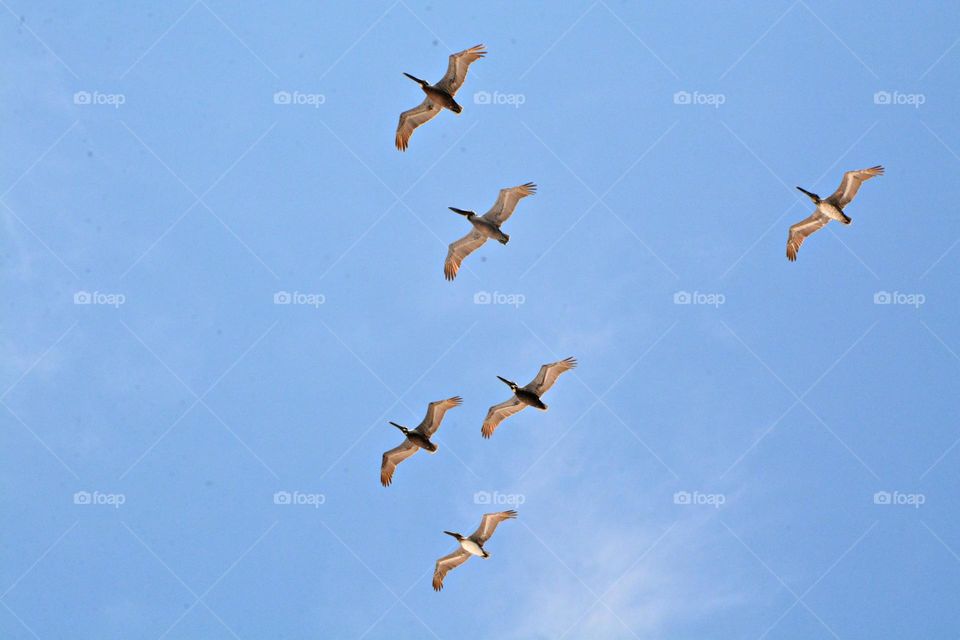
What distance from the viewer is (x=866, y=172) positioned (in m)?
62.9

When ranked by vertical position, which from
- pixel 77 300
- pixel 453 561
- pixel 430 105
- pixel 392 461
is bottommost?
pixel 453 561

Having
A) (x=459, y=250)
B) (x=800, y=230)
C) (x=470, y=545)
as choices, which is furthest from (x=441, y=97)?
(x=470, y=545)

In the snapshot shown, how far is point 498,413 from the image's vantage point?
2566 inches

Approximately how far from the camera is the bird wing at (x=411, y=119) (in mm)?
63969

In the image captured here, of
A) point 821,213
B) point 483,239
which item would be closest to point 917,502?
point 821,213

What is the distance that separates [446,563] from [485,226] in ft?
47.9

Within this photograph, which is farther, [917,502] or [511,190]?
[917,502]

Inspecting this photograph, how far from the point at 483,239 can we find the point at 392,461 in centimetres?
1036

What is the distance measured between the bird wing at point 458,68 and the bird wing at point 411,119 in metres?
1.26

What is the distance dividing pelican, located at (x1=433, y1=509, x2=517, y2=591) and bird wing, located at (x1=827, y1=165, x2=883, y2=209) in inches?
744

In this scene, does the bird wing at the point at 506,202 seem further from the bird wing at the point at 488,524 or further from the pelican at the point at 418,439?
the bird wing at the point at 488,524

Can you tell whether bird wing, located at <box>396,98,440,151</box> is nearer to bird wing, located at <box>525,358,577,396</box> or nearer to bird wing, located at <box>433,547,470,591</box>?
bird wing, located at <box>525,358,577,396</box>

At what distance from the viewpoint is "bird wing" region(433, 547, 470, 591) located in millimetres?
65938

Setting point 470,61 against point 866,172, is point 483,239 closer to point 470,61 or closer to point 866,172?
point 470,61
